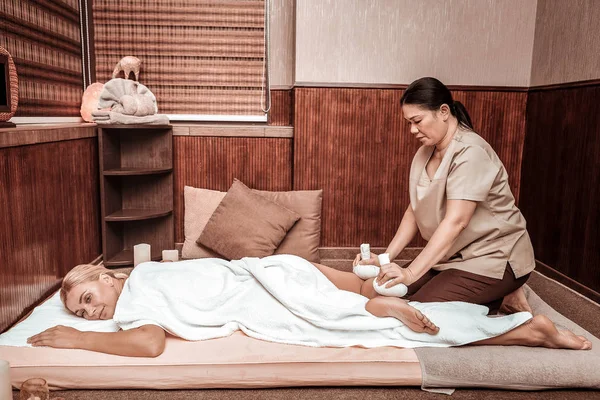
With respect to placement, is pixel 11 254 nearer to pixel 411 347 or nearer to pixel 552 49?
pixel 411 347

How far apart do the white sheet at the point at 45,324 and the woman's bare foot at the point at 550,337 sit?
4.79 feet

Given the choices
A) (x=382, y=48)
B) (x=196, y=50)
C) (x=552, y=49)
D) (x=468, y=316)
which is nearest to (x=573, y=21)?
(x=552, y=49)

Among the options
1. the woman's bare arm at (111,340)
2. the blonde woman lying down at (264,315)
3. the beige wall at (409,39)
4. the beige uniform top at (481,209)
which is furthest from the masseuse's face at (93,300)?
the beige wall at (409,39)

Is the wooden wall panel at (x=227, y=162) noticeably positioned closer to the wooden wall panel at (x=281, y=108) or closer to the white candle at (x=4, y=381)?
the wooden wall panel at (x=281, y=108)

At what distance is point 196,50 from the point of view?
3.40 m

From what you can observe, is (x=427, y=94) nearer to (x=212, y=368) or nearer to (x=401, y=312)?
(x=401, y=312)

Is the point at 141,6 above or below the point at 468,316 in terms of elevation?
above

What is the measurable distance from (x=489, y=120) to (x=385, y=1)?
980 millimetres

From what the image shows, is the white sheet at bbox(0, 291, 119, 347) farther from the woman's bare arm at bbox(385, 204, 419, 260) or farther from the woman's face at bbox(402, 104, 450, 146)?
the woman's face at bbox(402, 104, 450, 146)

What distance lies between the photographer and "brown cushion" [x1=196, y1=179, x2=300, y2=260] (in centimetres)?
283

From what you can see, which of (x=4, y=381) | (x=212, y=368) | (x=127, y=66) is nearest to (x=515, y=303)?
(x=212, y=368)

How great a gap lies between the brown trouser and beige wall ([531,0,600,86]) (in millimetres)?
1240

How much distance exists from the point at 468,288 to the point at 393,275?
1.42ft

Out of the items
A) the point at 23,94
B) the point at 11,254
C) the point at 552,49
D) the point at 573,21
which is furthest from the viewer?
the point at 552,49
